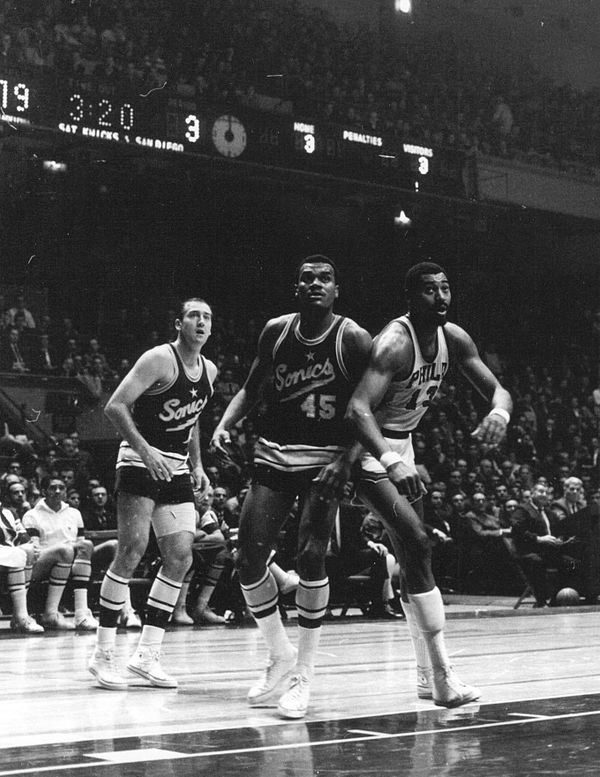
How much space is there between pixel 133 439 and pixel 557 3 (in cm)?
3122

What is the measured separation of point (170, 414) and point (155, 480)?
41cm

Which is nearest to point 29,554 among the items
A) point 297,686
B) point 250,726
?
point 297,686

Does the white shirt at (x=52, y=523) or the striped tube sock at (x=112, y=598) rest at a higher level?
the white shirt at (x=52, y=523)

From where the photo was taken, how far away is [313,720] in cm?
536

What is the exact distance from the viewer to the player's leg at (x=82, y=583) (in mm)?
11055

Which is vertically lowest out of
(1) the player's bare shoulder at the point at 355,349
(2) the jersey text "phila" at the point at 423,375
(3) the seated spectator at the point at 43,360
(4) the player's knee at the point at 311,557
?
(4) the player's knee at the point at 311,557

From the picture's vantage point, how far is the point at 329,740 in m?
4.80

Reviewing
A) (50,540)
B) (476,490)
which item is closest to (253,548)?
(50,540)

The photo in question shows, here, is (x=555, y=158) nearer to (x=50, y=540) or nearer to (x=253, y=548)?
(x=50, y=540)

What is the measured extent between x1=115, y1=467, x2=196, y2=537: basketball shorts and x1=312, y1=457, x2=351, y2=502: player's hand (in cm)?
118

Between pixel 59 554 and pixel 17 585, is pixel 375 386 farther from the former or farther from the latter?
pixel 59 554

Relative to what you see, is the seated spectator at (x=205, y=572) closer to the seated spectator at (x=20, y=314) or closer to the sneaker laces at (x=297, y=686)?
the sneaker laces at (x=297, y=686)

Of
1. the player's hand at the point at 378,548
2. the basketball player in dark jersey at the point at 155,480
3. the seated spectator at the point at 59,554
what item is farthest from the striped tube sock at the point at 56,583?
the basketball player in dark jersey at the point at 155,480

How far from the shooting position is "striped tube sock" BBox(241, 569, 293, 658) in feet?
19.6
